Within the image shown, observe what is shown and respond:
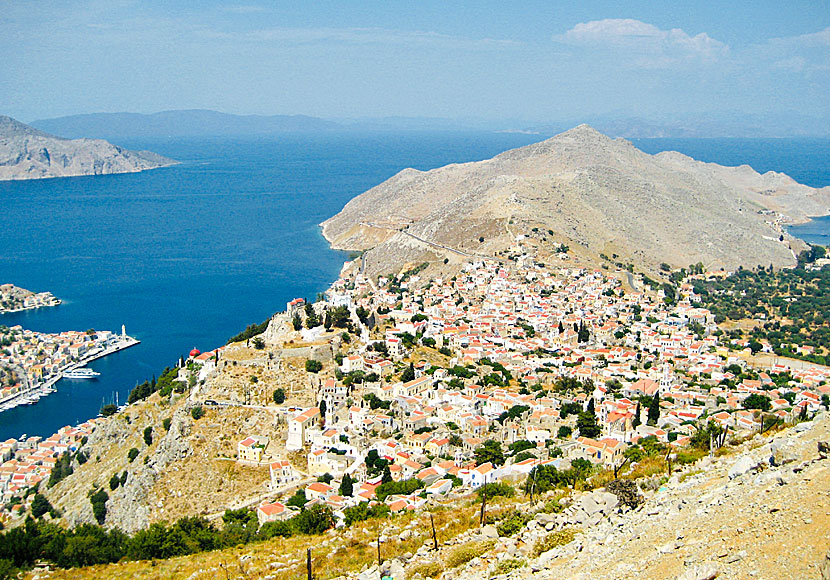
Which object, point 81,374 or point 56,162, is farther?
point 56,162

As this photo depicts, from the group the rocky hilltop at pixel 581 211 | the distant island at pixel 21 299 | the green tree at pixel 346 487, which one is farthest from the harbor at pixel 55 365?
the green tree at pixel 346 487

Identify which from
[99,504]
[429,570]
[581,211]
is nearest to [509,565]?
[429,570]

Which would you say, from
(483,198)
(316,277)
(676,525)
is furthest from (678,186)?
(676,525)

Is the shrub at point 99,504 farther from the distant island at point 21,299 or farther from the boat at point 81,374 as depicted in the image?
the distant island at point 21,299

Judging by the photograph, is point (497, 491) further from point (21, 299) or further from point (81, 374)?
point (21, 299)

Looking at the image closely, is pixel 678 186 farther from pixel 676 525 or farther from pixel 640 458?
pixel 676 525

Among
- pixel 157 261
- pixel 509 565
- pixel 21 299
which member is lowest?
pixel 21 299
